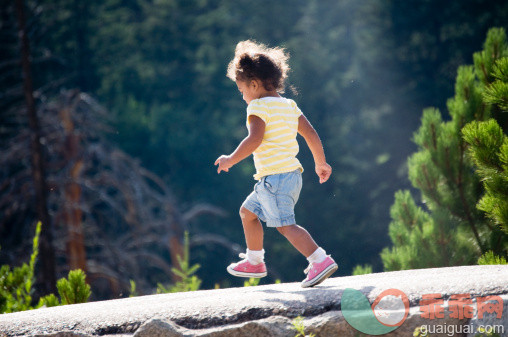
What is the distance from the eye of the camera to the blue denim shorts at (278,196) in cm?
318

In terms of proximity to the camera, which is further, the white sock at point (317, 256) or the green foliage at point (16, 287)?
the green foliage at point (16, 287)

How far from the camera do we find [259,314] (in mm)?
2623

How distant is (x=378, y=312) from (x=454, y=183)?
224 cm

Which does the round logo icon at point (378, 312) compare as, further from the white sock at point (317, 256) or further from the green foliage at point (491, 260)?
the green foliage at point (491, 260)

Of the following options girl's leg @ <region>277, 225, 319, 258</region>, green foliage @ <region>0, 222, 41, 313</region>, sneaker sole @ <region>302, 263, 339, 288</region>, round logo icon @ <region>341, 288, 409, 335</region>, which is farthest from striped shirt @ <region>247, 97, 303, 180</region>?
green foliage @ <region>0, 222, 41, 313</region>

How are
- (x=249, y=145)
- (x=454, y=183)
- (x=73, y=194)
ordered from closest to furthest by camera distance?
1. (x=249, y=145)
2. (x=454, y=183)
3. (x=73, y=194)

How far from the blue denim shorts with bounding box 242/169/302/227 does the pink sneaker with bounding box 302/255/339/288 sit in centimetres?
26

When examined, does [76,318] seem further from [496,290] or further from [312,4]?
[312,4]

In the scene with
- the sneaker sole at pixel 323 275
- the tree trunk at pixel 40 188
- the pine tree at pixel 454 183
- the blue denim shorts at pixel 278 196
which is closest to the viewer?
the sneaker sole at pixel 323 275

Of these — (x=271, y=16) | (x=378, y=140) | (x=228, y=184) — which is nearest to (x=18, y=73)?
(x=228, y=184)

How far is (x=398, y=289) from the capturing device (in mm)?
2619

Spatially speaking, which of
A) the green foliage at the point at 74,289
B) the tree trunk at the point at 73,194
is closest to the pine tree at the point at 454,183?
the green foliage at the point at 74,289

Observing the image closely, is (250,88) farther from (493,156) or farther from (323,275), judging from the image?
(493,156)

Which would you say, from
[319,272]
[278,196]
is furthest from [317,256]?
[278,196]
